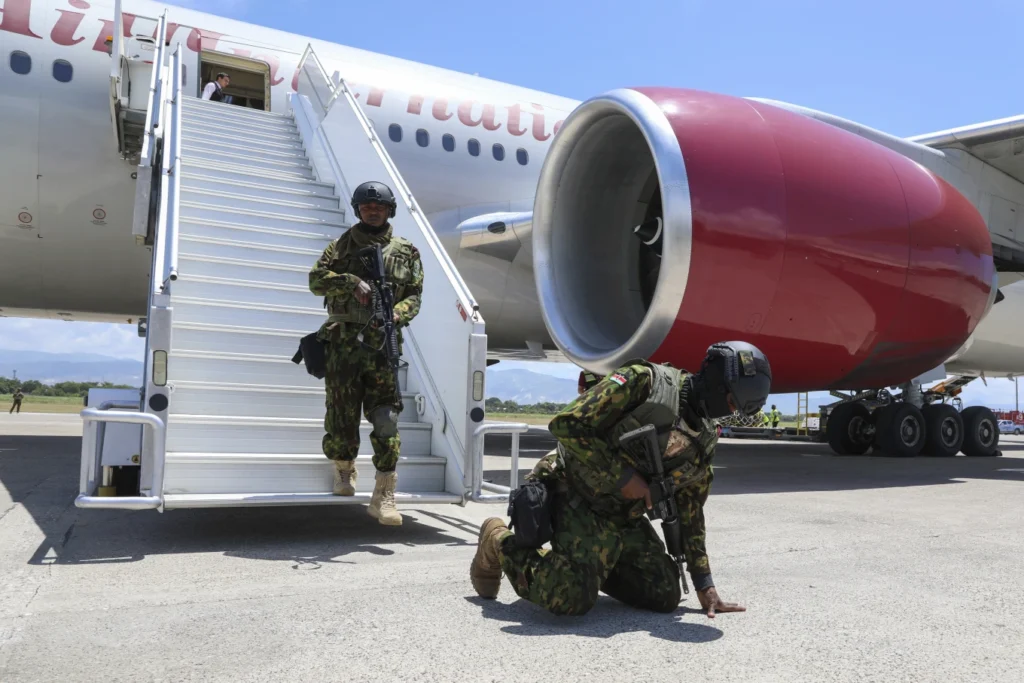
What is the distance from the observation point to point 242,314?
5.17 meters

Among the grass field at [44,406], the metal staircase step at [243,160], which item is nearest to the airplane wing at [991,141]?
the metal staircase step at [243,160]

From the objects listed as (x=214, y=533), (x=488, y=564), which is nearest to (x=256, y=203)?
(x=214, y=533)

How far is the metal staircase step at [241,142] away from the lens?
23.3ft

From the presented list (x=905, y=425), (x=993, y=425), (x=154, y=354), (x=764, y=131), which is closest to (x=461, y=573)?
(x=154, y=354)

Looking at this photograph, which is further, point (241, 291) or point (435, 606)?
point (241, 291)

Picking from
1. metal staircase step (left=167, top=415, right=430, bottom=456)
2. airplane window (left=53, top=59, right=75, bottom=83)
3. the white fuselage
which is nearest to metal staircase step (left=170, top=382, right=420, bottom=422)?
metal staircase step (left=167, top=415, right=430, bottom=456)

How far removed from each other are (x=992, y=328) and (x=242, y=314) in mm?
10292

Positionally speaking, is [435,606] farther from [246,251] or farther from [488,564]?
[246,251]

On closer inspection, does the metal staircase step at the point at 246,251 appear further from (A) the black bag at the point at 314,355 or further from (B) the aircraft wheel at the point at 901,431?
(B) the aircraft wheel at the point at 901,431

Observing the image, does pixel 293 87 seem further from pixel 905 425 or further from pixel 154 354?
pixel 905 425

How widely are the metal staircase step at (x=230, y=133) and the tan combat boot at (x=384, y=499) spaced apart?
4.28 meters

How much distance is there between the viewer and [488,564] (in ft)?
9.75

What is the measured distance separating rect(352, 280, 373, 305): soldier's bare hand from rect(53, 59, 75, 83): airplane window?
482 cm

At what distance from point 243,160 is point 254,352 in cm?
273
